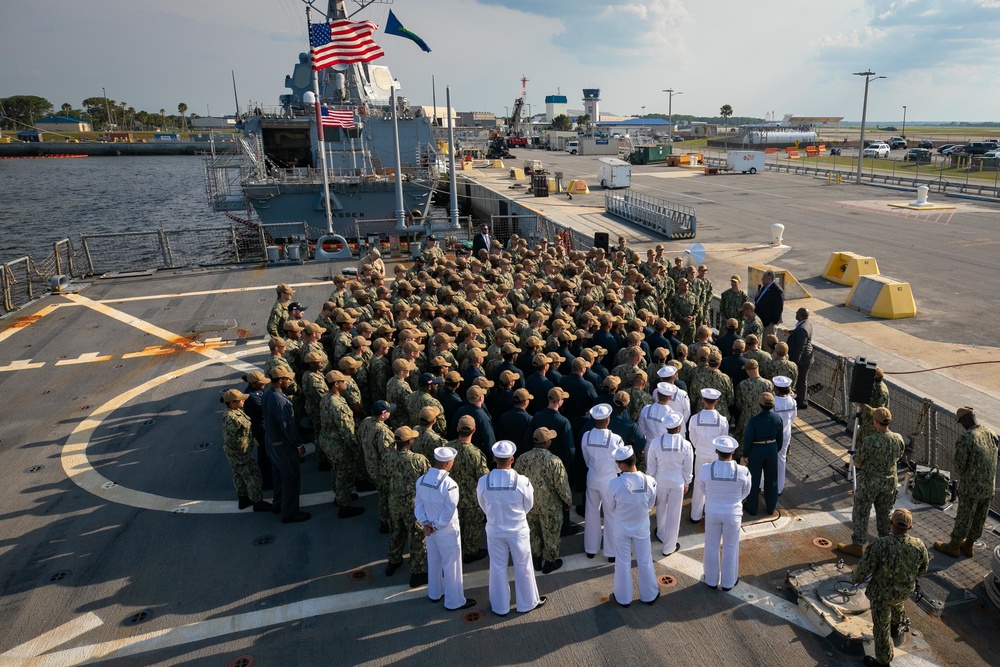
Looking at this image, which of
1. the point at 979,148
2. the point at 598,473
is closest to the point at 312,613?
the point at 598,473

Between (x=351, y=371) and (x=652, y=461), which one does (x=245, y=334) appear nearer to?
(x=351, y=371)

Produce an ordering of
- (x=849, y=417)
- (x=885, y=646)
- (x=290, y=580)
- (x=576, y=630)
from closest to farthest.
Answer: (x=885, y=646), (x=576, y=630), (x=290, y=580), (x=849, y=417)

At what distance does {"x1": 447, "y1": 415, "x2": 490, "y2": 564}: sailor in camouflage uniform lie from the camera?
6.45 m

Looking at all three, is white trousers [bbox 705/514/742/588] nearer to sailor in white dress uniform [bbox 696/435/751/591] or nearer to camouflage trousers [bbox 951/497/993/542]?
sailor in white dress uniform [bbox 696/435/751/591]

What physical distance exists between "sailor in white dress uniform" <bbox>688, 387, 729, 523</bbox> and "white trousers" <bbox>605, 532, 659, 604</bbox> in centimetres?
154

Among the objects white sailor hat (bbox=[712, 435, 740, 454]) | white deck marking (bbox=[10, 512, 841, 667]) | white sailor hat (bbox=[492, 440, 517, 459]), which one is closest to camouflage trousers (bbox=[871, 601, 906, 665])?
white deck marking (bbox=[10, 512, 841, 667])

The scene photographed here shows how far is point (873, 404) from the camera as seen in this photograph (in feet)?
25.9

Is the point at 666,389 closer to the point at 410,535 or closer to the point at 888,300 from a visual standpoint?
the point at 410,535

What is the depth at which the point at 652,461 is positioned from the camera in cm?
689

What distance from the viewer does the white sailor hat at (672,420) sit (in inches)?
265

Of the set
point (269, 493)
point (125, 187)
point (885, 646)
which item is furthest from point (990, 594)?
point (125, 187)

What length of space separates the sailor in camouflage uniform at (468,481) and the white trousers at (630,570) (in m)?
1.57

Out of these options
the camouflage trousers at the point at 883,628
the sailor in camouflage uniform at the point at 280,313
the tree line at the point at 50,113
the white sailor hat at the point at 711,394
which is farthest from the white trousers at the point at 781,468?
the tree line at the point at 50,113

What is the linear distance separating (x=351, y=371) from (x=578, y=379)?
292cm
